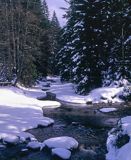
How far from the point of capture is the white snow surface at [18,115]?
61.9ft

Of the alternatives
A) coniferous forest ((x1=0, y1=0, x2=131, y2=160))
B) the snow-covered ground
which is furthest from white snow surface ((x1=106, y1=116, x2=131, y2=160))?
the snow-covered ground

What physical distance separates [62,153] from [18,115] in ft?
27.3

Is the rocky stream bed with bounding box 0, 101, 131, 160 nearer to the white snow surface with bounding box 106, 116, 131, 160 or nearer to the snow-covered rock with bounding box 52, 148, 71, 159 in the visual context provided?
the snow-covered rock with bounding box 52, 148, 71, 159

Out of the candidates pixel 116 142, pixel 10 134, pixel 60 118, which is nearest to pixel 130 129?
pixel 116 142

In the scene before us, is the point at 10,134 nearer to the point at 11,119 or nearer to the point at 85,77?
the point at 11,119

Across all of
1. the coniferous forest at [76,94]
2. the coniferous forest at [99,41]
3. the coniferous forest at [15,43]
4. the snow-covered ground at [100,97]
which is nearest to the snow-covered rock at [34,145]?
the coniferous forest at [76,94]

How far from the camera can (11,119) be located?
21234 millimetres

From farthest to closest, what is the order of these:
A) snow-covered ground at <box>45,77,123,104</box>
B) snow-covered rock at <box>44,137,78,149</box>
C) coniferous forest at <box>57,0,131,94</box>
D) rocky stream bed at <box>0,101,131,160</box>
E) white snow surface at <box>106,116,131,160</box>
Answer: coniferous forest at <box>57,0,131,94</box> → snow-covered ground at <box>45,77,123,104</box> → snow-covered rock at <box>44,137,78,149</box> → rocky stream bed at <box>0,101,131,160</box> → white snow surface at <box>106,116,131,160</box>

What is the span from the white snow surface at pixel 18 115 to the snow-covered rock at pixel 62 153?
2909 mm

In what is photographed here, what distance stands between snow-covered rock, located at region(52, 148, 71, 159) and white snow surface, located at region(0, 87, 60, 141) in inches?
115

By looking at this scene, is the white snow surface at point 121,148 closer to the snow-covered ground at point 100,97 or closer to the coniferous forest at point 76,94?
the coniferous forest at point 76,94

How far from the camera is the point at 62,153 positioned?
14.8 m

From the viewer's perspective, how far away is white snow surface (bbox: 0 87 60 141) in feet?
61.9

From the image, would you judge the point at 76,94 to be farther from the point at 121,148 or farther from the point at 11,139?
the point at 121,148
